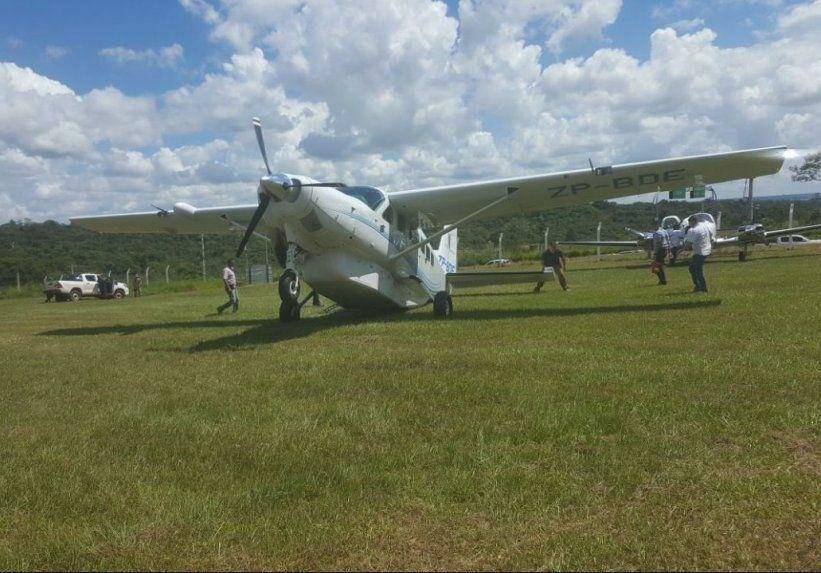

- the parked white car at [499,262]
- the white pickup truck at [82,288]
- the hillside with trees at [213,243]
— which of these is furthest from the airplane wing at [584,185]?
the hillside with trees at [213,243]

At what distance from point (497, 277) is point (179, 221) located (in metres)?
8.69

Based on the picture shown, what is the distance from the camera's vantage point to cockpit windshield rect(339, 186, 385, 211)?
12.8 metres

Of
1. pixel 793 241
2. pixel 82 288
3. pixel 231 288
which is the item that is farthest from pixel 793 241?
pixel 82 288

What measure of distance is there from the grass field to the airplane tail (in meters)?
8.72

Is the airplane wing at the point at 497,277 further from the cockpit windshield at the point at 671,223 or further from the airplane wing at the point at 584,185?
the cockpit windshield at the point at 671,223

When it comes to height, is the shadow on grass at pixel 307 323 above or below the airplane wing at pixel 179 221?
below

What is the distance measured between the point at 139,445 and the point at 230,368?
314 centimetres

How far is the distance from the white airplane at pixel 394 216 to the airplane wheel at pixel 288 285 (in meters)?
0.02

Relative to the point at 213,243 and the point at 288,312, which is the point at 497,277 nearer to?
the point at 288,312

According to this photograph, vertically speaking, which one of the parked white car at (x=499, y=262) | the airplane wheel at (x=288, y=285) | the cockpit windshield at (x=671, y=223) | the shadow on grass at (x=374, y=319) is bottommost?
the shadow on grass at (x=374, y=319)

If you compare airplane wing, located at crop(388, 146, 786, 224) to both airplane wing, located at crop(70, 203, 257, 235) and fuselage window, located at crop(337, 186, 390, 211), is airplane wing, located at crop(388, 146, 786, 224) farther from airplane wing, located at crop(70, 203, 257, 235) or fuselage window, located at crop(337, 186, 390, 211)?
airplane wing, located at crop(70, 203, 257, 235)

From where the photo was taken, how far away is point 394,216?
558 inches

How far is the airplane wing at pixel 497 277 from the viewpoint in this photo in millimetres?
14984

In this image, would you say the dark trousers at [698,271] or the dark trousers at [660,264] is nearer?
the dark trousers at [698,271]
